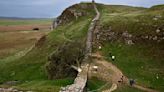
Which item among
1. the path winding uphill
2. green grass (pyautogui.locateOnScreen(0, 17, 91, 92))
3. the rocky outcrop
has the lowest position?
green grass (pyautogui.locateOnScreen(0, 17, 91, 92))

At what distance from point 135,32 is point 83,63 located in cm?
1503

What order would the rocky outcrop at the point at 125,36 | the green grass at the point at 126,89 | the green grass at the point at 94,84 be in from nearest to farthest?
the green grass at the point at 94,84, the green grass at the point at 126,89, the rocky outcrop at the point at 125,36

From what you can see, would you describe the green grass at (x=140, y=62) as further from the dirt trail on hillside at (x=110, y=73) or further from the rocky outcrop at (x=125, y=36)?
the rocky outcrop at (x=125, y=36)

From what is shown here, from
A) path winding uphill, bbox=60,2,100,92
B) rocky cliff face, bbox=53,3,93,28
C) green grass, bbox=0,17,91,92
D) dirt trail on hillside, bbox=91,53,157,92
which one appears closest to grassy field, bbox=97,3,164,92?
dirt trail on hillside, bbox=91,53,157,92

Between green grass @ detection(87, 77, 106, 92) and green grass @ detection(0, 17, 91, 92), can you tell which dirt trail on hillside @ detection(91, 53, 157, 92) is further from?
green grass @ detection(0, 17, 91, 92)

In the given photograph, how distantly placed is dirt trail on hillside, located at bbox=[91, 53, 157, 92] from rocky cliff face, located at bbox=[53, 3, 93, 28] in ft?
124

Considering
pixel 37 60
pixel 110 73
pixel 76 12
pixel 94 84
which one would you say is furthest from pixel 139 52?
pixel 76 12

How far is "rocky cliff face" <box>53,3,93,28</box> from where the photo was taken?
100312mm

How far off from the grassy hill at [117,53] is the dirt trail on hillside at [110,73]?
1.24 meters

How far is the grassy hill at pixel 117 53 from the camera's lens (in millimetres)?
Answer: 56750

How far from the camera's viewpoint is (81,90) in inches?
1699

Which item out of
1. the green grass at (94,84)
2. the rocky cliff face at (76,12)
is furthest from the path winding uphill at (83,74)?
the rocky cliff face at (76,12)

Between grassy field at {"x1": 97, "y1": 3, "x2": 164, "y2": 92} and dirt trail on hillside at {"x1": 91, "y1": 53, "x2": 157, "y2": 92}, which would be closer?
A: dirt trail on hillside at {"x1": 91, "y1": 53, "x2": 157, "y2": 92}

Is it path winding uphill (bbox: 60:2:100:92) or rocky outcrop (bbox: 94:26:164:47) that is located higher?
rocky outcrop (bbox: 94:26:164:47)
